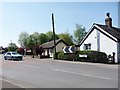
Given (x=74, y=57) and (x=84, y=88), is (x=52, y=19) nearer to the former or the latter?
(x=74, y=57)

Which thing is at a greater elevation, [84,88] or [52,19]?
[52,19]

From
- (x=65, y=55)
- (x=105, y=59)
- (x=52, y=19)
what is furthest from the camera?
(x=52, y=19)

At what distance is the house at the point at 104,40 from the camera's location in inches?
1502

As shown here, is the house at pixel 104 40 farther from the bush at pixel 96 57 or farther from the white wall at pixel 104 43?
the bush at pixel 96 57

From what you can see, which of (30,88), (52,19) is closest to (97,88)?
(30,88)

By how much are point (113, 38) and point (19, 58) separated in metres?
15.8

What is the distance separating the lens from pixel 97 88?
12.0 metres

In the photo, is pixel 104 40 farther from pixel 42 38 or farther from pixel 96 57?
pixel 42 38

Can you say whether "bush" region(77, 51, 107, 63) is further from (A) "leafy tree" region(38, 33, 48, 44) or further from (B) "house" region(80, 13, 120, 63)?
(A) "leafy tree" region(38, 33, 48, 44)

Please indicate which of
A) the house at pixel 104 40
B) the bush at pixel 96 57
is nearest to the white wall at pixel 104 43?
the house at pixel 104 40

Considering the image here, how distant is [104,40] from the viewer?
4050 centimetres

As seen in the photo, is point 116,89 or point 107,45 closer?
point 116,89

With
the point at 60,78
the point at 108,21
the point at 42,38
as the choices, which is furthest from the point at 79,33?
the point at 60,78

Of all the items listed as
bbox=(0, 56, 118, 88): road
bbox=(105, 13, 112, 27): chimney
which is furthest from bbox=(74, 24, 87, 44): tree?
bbox=(0, 56, 118, 88): road
